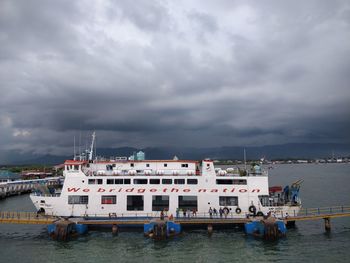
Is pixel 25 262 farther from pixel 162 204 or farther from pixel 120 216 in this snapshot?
pixel 162 204

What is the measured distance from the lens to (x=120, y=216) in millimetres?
33281

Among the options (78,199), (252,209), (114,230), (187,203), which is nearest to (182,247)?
(114,230)

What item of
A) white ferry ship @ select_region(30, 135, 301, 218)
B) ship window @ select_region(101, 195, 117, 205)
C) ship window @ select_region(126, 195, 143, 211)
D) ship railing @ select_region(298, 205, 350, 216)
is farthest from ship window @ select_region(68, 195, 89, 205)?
ship railing @ select_region(298, 205, 350, 216)

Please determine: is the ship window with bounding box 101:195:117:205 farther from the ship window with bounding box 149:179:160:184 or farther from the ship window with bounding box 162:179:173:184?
the ship window with bounding box 162:179:173:184

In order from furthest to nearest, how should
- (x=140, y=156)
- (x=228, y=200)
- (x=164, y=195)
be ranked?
(x=140, y=156), (x=164, y=195), (x=228, y=200)

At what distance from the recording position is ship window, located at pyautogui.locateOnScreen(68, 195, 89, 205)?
111 ft

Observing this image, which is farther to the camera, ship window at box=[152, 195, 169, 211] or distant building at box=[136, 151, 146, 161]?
distant building at box=[136, 151, 146, 161]

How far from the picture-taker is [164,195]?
3350 cm

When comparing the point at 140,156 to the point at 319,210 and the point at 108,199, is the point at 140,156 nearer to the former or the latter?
the point at 108,199

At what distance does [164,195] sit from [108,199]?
228 inches

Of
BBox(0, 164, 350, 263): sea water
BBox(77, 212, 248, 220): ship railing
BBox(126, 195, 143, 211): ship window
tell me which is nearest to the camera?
BBox(0, 164, 350, 263): sea water

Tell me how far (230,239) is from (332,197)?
39278 millimetres

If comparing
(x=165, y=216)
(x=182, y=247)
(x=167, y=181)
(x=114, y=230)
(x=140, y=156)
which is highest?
(x=140, y=156)

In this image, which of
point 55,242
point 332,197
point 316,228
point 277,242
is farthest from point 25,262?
point 332,197
